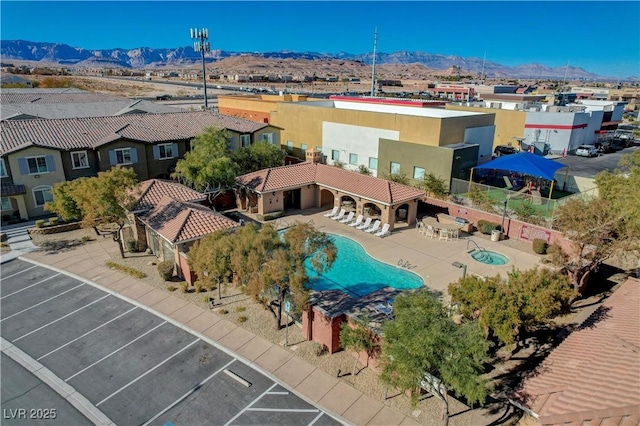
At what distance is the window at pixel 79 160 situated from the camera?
33312mm

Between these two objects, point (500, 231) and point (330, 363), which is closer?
point (330, 363)

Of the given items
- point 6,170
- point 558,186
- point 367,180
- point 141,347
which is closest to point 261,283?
point 141,347

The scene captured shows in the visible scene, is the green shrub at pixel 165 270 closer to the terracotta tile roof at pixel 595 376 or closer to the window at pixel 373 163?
the terracotta tile roof at pixel 595 376

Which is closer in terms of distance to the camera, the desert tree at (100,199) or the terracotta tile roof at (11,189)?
the desert tree at (100,199)

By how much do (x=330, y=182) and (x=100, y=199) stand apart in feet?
58.2

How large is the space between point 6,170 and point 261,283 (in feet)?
87.6

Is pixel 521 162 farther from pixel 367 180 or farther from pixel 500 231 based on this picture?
pixel 367 180

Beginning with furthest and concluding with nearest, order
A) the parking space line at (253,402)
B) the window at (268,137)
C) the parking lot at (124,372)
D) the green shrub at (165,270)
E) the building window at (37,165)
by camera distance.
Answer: the window at (268,137) < the building window at (37,165) < the green shrub at (165,270) < the parking lot at (124,372) < the parking space line at (253,402)

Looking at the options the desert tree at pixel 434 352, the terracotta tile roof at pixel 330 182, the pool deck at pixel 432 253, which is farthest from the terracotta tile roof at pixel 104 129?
the desert tree at pixel 434 352

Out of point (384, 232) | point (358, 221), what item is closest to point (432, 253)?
point (384, 232)

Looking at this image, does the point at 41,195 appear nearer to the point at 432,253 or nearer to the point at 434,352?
Answer: the point at 432,253

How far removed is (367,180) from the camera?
3328 centimetres

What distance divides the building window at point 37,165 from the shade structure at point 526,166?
35.5 metres

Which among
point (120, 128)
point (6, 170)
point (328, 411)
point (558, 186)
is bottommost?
point (328, 411)
